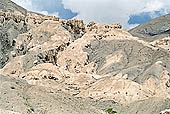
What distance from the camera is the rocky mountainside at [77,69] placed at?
65.0 m

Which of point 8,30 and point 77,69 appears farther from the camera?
point 8,30

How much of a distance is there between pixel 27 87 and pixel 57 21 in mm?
83665

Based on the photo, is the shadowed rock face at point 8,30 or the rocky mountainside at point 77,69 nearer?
the rocky mountainside at point 77,69

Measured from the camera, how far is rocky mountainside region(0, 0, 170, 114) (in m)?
65.0

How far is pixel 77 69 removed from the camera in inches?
4717

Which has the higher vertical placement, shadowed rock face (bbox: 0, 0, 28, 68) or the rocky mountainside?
shadowed rock face (bbox: 0, 0, 28, 68)

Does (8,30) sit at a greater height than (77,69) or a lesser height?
greater

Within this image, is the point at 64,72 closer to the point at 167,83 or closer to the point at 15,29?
the point at 167,83

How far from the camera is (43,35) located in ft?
448

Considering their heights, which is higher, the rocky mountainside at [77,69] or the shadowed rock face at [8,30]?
the shadowed rock face at [8,30]

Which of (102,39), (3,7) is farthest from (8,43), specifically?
(3,7)

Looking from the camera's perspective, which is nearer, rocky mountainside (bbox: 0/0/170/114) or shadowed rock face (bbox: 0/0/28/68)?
rocky mountainside (bbox: 0/0/170/114)

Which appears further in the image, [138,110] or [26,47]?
[26,47]

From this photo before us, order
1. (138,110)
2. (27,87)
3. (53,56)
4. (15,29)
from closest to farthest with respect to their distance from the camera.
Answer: (27,87), (138,110), (53,56), (15,29)
